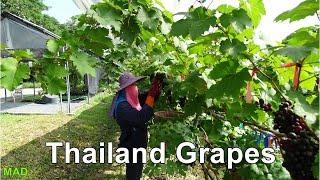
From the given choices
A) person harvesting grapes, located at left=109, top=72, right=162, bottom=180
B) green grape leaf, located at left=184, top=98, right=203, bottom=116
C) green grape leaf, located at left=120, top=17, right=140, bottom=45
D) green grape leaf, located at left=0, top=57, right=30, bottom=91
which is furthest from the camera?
person harvesting grapes, located at left=109, top=72, right=162, bottom=180

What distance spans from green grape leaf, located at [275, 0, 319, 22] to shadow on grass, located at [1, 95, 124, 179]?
495 centimetres

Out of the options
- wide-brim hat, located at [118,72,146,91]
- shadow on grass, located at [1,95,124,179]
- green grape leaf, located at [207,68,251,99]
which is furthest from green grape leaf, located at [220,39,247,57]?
shadow on grass, located at [1,95,124,179]

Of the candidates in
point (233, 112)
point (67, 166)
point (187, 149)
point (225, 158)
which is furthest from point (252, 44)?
point (67, 166)

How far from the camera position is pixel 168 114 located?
127 inches

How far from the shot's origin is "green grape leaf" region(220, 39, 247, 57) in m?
1.37

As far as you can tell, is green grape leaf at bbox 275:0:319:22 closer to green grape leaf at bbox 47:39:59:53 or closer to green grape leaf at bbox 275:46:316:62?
green grape leaf at bbox 275:46:316:62

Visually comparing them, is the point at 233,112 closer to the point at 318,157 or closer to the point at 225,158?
the point at 225,158

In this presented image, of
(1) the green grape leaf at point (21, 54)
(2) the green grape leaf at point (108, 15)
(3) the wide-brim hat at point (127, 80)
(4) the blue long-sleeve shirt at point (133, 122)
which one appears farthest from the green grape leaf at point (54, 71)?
(3) the wide-brim hat at point (127, 80)

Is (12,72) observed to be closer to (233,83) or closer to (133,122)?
(233,83)

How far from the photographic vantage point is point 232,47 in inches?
54.7

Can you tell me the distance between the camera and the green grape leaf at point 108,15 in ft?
5.76

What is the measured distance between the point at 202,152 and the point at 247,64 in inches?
46.4

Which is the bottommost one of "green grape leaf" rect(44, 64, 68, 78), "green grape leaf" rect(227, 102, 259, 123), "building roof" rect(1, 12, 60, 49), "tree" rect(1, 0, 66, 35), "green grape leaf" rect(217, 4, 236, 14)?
"green grape leaf" rect(227, 102, 259, 123)

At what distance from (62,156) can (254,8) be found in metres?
6.05
